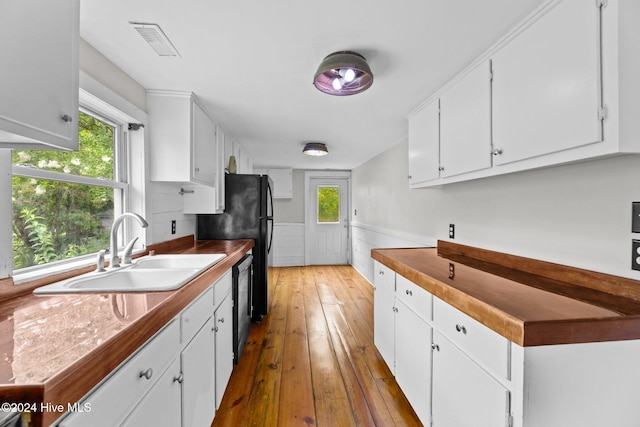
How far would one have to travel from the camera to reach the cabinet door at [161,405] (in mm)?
811

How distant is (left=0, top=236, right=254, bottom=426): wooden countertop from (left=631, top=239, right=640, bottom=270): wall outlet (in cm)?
181

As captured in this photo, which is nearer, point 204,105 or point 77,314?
point 77,314

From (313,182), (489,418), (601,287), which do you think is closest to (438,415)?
(489,418)

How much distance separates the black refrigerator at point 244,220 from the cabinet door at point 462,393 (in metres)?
2.08

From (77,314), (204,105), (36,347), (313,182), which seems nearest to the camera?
(36,347)

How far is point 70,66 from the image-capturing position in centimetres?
93

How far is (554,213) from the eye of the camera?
4.64ft

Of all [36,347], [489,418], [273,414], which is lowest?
[273,414]

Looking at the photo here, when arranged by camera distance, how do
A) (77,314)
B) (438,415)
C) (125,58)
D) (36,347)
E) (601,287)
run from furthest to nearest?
1. (125,58)
2. (438,415)
3. (601,287)
4. (77,314)
5. (36,347)

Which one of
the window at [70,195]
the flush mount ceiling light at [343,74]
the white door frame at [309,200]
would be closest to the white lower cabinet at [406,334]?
the flush mount ceiling light at [343,74]

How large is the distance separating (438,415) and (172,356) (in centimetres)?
123

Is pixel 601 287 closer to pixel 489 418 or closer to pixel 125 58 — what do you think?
pixel 489 418

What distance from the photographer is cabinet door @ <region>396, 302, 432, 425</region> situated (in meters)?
1.41

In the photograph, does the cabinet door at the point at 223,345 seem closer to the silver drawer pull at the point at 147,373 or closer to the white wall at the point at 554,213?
the silver drawer pull at the point at 147,373
